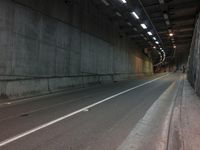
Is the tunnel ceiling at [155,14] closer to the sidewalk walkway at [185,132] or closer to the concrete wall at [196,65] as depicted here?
the concrete wall at [196,65]

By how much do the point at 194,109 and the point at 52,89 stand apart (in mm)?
9573

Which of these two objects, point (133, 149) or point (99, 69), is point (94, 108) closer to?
point (133, 149)

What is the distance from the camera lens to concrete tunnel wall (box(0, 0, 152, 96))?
11633 millimetres

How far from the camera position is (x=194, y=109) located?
8.37 m

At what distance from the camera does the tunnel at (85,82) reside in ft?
17.8

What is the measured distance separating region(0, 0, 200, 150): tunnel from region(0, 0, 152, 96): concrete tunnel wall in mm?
54

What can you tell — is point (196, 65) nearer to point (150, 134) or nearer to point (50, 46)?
point (50, 46)

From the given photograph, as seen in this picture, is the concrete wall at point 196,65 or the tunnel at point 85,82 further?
the concrete wall at point 196,65

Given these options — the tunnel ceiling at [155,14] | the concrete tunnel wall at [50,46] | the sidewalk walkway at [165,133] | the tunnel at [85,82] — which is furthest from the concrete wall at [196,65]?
the concrete tunnel wall at [50,46]

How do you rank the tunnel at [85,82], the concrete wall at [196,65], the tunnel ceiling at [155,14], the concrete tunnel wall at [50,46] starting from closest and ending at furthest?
the tunnel at [85,82], the concrete tunnel wall at [50,46], the concrete wall at [196,65], the tunnel ceiling at [155,14]

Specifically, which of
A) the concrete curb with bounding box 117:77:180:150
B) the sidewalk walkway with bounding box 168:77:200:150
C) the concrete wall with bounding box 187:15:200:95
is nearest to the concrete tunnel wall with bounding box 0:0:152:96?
the concrete curb with bounding box 117:77:180:150

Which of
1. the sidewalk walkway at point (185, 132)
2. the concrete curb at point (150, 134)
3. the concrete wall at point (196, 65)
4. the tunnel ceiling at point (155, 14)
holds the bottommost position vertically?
the concrete curb at point (150, 134)

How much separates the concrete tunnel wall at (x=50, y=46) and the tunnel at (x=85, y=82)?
2.1 inches

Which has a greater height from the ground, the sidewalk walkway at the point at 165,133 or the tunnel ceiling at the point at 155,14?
the tunnel ceiling at the point at 155,14
